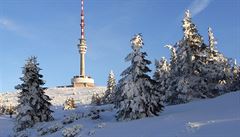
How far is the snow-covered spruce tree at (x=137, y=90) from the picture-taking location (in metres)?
36.2

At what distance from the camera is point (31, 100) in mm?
45875

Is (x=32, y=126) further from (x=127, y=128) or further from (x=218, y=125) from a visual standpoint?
(x=218, y=125)

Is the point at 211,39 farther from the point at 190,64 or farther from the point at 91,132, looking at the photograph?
the point at 91,132

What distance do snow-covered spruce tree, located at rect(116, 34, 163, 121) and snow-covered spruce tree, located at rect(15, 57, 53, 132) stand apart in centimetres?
1188

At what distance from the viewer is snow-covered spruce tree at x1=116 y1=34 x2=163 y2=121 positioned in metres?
36.2

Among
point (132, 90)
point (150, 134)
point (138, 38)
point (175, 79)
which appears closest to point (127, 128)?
point (150, 134)

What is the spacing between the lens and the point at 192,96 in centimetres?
4781

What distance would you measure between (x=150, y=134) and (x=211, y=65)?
25.6 m

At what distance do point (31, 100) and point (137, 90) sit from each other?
14.3 meters

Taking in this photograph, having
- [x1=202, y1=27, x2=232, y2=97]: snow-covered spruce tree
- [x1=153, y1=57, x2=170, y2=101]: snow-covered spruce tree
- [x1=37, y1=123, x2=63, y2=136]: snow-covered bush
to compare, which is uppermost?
[x1=153, y1=57, x2=170, y2=101]: snow-covered spruce tree

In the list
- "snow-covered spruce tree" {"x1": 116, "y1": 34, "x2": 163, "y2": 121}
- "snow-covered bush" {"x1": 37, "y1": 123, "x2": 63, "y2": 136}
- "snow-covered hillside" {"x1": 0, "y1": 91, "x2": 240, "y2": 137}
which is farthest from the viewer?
"snow-covered bush" {"x1": 37, "y1": 123, "x2": 63, "y2": 136}

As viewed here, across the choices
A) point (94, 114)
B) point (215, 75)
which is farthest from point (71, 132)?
point (215, 75)

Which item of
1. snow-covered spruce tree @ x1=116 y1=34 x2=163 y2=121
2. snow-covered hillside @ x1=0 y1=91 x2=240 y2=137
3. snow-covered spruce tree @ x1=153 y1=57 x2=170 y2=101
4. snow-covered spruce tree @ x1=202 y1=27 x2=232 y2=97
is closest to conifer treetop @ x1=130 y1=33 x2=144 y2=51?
snow-covered spruce tree @ x1=116 y1=34 x2=163 y2=121

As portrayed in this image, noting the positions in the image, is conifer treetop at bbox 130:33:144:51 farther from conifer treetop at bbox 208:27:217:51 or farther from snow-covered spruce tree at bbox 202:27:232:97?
conifer treetop at bbox 208:27:217:51
